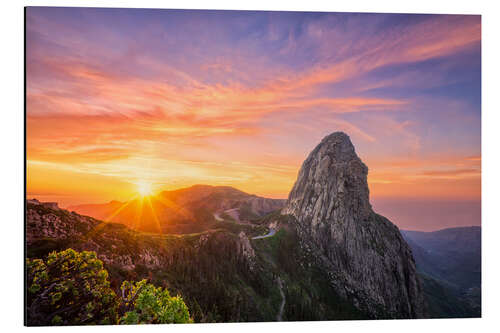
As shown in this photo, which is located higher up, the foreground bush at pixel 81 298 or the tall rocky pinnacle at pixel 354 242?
the foreground bush at pixel 81 298

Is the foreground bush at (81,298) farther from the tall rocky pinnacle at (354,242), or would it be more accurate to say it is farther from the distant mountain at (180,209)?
the tall rocky pinnacle at (354,242)

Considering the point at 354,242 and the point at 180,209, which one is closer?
the point at 180,209

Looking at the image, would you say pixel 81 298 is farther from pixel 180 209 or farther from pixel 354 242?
pixel 354 242

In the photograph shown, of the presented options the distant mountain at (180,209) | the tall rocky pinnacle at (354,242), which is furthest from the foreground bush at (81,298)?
the tall rocky pinnacle at (354,242)

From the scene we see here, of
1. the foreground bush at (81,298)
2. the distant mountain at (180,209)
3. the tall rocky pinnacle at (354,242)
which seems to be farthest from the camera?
the tall rocky pinnacle at (354,242)

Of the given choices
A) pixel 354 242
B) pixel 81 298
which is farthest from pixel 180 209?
Result: pixel 81 298
